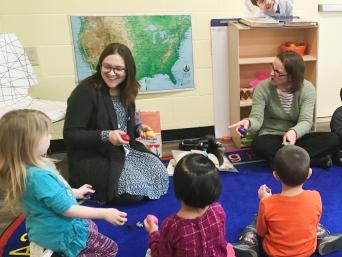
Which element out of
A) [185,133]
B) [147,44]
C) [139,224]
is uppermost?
[147,44]

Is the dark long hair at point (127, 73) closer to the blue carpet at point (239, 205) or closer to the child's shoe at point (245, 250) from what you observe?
the blue carpet at point (239, 205)

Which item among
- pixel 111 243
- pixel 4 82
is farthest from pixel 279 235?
pixel 4 82

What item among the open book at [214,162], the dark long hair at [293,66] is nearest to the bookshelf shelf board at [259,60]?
the dark long hair at [293,66]

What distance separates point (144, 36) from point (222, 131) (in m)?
0.99

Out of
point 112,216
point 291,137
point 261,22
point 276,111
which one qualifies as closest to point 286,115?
point 276,111

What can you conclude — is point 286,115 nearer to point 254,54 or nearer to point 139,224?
point 254,54

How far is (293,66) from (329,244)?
1.14m

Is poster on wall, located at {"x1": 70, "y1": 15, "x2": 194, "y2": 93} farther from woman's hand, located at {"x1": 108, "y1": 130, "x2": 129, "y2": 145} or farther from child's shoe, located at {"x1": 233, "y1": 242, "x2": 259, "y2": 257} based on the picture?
child's shoe, located at {"x1": 233, "y1": 242, "x2": 259, "y2": 257}

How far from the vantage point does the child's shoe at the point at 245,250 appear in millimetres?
1492

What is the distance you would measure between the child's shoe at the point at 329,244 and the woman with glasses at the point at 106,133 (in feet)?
2.90

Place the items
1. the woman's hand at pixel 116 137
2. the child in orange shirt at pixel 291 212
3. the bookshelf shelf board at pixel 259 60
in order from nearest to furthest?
1. the child in orange shirt at pixel 291 212
2. the woman's hand at pixel 116 137
3. the bookshelf shelf board at pixel 259 60

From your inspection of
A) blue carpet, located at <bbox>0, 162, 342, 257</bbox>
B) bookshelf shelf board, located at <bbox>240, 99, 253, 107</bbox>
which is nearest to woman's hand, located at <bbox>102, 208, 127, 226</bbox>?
blue carpet, located at <bbox>0, 162, 342, 257</bbox>

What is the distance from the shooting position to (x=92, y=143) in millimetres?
1958

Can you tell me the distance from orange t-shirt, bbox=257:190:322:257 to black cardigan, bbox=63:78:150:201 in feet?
2.83
